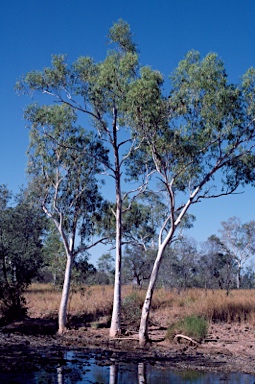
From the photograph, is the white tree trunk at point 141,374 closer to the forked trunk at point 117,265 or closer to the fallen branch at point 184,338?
the fallen branch at point 184,338

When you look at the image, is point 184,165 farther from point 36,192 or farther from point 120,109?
point 36,192

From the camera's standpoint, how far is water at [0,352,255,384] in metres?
11.4

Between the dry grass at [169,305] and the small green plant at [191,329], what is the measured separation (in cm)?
266

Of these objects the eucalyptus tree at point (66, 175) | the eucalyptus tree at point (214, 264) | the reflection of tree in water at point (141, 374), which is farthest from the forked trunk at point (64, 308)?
the eucalyptus tree at point (214, 264)

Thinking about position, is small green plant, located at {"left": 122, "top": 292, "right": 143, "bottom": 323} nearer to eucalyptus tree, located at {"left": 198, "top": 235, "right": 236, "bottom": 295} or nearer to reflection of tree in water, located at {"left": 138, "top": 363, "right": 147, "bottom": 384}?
reflection of tree in water, located at {"left": 138, "top": 363, "right": 147, "bottom": 384}

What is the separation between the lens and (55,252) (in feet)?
88.7

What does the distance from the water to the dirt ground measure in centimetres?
55

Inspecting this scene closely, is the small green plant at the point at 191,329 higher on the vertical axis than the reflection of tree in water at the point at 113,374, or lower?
higher

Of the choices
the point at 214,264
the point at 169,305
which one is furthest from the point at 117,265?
the point at 214,264

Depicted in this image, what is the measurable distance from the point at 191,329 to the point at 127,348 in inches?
104

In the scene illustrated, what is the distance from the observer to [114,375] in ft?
40.7

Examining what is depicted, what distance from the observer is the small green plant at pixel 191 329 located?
1858 cm

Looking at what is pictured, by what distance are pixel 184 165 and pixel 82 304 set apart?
1150 centimetres

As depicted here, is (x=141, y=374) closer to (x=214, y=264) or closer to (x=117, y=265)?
(x=117, y=265)
